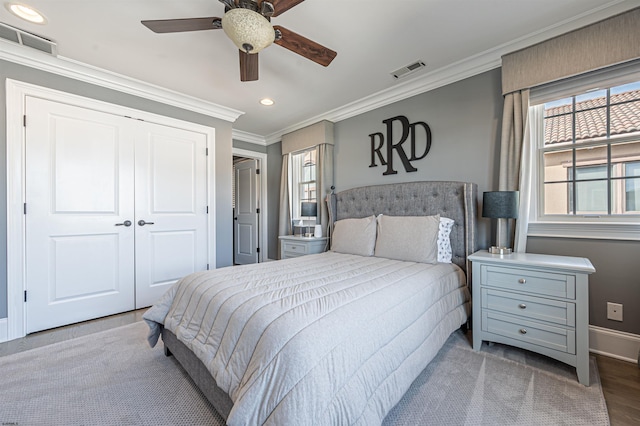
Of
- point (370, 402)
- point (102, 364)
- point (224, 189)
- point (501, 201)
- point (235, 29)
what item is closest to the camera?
point (370, 402)

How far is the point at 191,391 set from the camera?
5.28ft

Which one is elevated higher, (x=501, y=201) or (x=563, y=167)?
(x=563, y=167)

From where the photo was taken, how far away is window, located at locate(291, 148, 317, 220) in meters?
4.31

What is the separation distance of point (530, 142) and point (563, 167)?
36cm

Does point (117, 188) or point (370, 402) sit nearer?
point (370, 402)

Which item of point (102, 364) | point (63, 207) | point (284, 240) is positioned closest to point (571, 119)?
point (284, 240)

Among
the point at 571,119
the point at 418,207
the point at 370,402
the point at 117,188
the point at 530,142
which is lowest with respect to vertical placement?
the point at 370,402

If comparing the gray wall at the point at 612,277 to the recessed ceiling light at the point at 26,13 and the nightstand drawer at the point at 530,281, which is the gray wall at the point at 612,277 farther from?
the recessed ceiling light at the point at 26,13

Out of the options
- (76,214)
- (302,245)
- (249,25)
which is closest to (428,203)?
(302,245)

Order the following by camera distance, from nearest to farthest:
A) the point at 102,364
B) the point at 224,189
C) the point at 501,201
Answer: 1. the point at 102,364
2. the point at 501,201
3. the point at 224,189

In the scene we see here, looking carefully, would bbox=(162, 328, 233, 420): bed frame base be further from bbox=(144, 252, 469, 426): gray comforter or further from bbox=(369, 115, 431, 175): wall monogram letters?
bbox=(369, 115, 431, 175): wall monogram letters

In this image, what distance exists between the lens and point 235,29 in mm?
1542

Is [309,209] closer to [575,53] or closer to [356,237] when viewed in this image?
[356,237]

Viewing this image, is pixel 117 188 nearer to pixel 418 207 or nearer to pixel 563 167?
pixel 418 207
